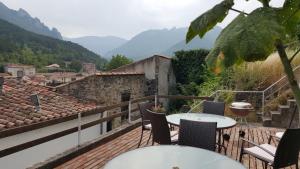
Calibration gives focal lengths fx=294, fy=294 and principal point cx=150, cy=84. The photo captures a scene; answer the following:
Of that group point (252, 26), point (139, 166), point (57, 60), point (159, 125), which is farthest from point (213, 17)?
point (57, 60)

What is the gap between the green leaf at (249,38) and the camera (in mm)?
1501

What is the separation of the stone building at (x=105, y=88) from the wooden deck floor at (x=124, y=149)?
6.85 meters

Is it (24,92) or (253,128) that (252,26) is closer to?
(253,128)

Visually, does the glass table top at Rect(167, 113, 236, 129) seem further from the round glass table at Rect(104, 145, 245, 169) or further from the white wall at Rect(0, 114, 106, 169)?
the white wall at Rect(0, 114, 106, 169)

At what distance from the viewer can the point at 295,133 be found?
10.00ft

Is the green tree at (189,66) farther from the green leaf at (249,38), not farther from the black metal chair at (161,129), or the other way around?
the green leaf at (249,38)

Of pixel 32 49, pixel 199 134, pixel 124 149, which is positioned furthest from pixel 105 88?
pixel 32 49

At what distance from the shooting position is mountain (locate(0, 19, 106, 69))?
34781 mm

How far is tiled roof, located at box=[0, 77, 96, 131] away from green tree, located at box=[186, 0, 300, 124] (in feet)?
22.0

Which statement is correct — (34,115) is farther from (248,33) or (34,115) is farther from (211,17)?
(248,33)

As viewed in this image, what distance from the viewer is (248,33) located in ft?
5.08

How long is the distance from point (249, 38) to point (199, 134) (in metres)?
2.13

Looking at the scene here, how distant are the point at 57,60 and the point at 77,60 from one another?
2.99 m

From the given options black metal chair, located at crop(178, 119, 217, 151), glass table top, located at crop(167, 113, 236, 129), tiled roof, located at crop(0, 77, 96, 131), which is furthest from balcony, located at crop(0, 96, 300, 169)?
tiled roof, located at crop(0, 77, 96, 131)
